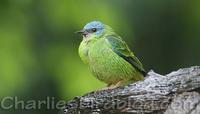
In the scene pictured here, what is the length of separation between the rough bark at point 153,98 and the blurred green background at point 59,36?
7.60 feet

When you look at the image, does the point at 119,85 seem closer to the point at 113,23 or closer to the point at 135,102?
the point at 135,102

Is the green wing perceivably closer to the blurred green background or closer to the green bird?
the green bird

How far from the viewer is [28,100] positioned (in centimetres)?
867

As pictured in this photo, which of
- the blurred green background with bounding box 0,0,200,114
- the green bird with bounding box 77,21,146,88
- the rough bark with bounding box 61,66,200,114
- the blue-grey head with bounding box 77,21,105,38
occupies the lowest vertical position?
the rough bark with bounding box 61,66,200,114

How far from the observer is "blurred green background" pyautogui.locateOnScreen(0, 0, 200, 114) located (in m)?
8.16

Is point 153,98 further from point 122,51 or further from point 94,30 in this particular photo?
point 94,30

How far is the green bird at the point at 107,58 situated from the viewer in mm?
6277

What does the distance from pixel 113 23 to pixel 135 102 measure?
2719 millimetres

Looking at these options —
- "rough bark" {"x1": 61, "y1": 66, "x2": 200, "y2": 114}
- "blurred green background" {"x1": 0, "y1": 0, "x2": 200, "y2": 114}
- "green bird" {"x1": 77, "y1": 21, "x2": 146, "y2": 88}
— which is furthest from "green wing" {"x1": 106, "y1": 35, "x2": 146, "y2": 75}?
"blurred green background" {"x1": 0, "y1": 0, "x2": 200, "y2": 114}

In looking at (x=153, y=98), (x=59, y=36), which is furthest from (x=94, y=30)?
(x=59, y=36)

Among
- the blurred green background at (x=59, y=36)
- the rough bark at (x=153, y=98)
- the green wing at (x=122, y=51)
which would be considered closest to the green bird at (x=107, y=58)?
the green wing at (x=122, y=51)

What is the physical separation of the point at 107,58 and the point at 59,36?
98.8 inches

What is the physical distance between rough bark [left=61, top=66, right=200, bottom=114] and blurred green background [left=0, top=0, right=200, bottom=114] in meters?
2.32

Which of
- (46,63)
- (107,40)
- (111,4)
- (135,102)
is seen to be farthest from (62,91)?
(135,102)
